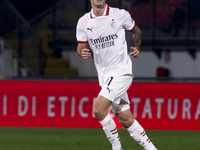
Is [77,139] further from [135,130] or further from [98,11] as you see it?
[98,11]

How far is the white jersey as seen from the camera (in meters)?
8.24

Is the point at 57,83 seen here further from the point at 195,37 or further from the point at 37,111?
the point at 195,37

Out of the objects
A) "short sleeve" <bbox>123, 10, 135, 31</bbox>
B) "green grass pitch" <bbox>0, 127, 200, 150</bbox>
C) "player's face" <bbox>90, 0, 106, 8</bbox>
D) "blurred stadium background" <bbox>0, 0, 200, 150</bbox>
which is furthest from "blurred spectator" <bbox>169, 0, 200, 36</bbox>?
"player's face" <bbox>90, 0, 106, 8</bbox>

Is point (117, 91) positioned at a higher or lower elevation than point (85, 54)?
lower

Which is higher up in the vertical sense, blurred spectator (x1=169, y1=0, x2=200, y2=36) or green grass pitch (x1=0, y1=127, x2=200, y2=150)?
blurred spectator (x1=169, y1=0, x2=200, y2=36)

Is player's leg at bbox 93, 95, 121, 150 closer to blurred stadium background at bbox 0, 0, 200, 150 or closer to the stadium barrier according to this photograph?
the stadium barrier

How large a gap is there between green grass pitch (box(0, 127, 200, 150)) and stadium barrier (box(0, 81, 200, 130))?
40 cm

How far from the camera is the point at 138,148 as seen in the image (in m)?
10.1

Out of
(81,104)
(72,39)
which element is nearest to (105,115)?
(81,104)

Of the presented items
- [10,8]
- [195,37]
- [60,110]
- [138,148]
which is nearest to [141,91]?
[60,110]

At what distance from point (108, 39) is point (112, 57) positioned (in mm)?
241

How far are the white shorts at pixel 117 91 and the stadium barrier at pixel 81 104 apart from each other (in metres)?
5.97

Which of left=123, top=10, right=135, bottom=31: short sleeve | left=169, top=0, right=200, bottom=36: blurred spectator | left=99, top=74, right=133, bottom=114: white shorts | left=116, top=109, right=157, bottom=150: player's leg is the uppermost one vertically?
left=123, top=10, right=135, bottom=31: short sleeve

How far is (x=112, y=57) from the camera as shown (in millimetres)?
8234
